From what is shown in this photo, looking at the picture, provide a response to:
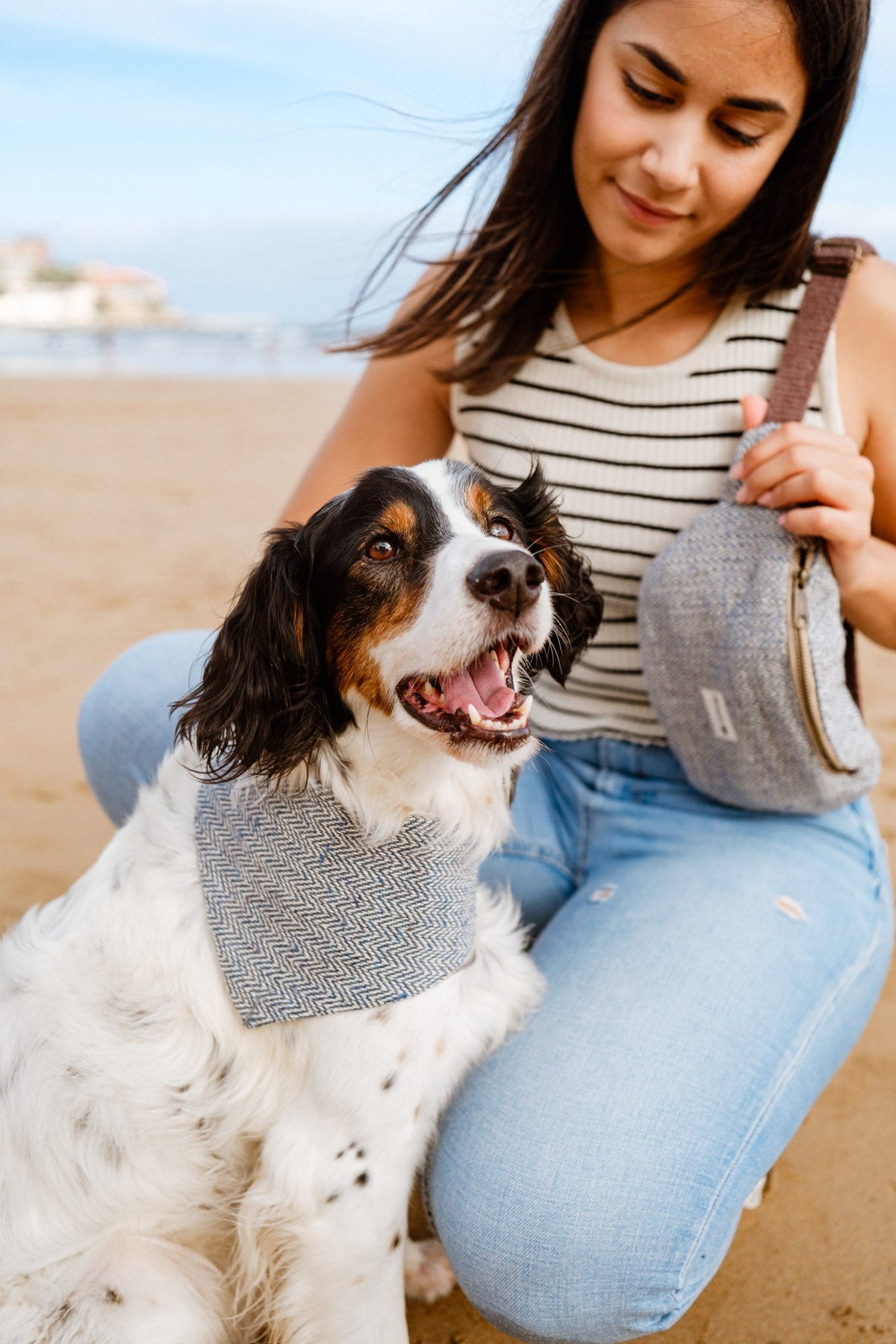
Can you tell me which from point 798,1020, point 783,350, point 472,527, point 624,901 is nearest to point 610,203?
point 783,350

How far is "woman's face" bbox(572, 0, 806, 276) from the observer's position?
2047mm

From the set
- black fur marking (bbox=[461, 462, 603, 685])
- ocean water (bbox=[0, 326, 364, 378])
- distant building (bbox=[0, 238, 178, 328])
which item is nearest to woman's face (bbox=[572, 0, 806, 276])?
black fur marking (bbox=[461, 462, 603, 685])

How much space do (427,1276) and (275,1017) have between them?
840 mm

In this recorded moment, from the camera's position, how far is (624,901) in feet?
7.59

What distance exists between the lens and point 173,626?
5918mm

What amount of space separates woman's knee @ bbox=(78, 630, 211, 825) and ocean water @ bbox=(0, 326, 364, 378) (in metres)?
17.1

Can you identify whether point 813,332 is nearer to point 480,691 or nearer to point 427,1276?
point 480,691

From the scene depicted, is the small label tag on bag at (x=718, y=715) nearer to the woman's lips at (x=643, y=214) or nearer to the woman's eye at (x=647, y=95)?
the woman's lips at (x=643, y=214)

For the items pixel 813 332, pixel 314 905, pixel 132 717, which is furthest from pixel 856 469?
pixel 132 717

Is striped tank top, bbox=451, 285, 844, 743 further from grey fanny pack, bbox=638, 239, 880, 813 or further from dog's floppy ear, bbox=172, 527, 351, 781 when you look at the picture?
dog's floppy ear, bbox=172, 527, 351, 781

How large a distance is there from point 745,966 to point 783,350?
129 centimetres

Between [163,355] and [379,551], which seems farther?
[163,355]

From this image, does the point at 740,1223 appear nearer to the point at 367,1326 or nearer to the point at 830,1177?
the point at 830,1177

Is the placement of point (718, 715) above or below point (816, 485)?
below
